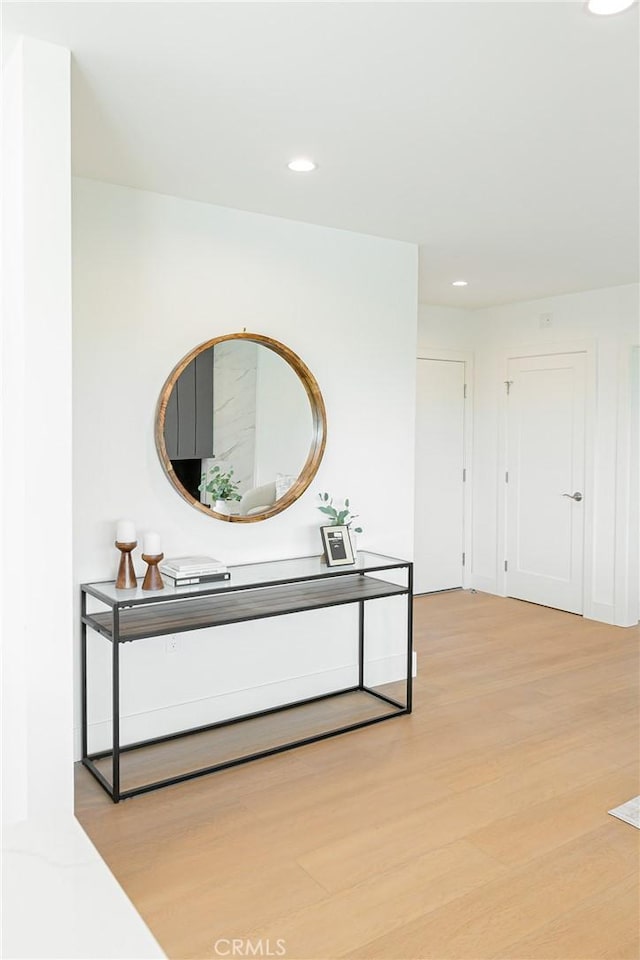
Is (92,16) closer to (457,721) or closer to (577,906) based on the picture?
(577,906)

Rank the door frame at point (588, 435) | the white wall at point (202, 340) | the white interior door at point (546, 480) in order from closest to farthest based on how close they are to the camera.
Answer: the white wall at point (202, 340), the door frame at point (588, 435), the white interior door at point (546, 480)

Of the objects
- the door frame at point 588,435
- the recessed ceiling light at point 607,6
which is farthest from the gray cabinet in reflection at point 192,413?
the door frame at point 588,435

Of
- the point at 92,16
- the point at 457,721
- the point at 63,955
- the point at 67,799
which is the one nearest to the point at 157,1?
the point at 92,16

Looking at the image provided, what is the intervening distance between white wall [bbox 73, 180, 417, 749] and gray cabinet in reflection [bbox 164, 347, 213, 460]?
83mm

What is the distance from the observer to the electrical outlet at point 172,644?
3.32 m

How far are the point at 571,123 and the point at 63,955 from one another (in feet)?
8.93

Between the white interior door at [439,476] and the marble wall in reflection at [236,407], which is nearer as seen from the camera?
the marble wall in reflection at [236,407]

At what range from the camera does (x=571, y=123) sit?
2.54m

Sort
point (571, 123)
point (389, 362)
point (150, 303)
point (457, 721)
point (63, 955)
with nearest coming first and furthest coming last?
point (63, 955) < point (571, 123) < point (150, 303) < point (457, 721) < point (389, 362)

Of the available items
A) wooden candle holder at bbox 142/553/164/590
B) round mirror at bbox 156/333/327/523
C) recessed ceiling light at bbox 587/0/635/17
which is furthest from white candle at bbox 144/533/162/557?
recessed ceiling light at bbox 587/0/635/17

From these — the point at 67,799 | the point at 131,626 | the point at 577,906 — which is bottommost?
the point at 577,906

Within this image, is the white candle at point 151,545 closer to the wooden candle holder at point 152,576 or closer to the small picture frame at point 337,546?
the wooden candle holder at point 152,576

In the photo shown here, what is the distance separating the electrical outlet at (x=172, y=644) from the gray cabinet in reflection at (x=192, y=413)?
2.64 feet

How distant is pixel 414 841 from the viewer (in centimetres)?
255
